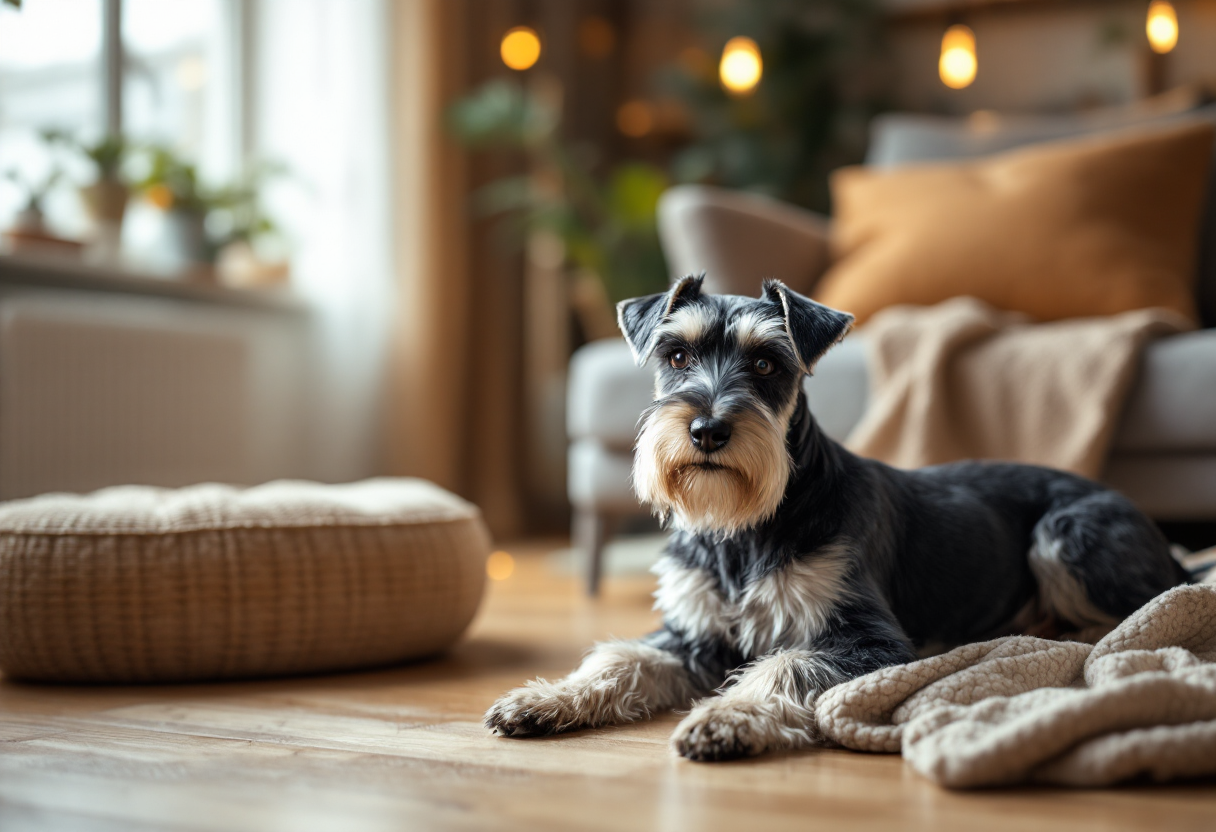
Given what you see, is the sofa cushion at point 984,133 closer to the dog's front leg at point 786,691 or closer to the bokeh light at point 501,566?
the bokeh light at point 501,566

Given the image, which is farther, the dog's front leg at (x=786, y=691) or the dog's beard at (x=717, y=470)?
the dog's beard at (x=717, y=470)

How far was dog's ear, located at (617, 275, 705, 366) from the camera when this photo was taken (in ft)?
6.86

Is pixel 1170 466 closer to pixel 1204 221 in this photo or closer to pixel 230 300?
pixel 1204 221

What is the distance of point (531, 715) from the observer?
179cm

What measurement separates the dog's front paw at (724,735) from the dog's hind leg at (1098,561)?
892 mm

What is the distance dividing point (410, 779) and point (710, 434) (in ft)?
2.39

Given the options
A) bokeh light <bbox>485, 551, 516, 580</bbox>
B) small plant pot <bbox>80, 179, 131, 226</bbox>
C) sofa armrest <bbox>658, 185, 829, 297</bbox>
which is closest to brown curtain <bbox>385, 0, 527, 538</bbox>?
bokeh light <bbox>485, 551, 516, 580</bbox>

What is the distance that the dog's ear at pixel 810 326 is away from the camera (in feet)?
6.45

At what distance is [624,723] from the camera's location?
1907 millimetres

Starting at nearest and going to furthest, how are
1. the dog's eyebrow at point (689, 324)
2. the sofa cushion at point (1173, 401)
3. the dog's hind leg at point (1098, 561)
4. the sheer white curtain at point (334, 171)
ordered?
the dog's eyebrow at point (689, 324) → the dog's hind leg at point (1098, 561) → the sofa cushion at point (1173, 401) → the sheer white curtain at point (334, 171)

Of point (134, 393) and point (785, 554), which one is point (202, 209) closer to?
point (134, 393)

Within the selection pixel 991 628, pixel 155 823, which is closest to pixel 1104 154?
pixel 991 628

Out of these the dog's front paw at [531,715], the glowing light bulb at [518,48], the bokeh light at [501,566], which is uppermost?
the glowing light bulb at [518,48]

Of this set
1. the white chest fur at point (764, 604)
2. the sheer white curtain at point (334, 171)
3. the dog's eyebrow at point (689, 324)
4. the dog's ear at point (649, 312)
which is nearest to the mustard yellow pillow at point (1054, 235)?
the dog's ear at point (649, 312)
